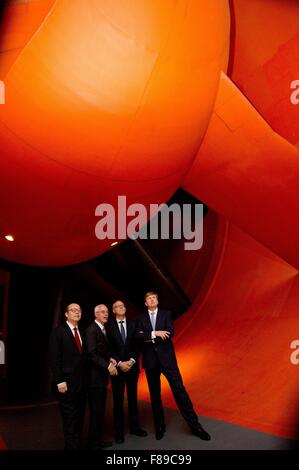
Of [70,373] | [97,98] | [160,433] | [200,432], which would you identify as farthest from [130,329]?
[97,98]

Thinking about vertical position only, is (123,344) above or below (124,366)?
above

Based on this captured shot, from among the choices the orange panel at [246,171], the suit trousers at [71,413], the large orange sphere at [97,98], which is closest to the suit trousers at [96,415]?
the suit trousers at [71,413]

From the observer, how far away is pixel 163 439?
11.6 ft

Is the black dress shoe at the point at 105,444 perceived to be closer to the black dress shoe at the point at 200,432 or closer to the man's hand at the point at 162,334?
the black dress shoe at the point at 200,432

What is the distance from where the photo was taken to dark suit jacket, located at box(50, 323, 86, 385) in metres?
3.28

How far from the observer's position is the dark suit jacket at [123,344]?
3.87 metres

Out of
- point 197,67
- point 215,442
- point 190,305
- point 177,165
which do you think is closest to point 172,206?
point 190,305

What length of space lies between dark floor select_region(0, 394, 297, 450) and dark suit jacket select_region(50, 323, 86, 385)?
26.4 inches

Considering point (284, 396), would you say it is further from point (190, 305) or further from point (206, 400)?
point (190, 305)

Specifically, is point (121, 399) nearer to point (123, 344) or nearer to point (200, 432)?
point (123, 344)

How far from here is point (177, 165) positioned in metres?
3.80

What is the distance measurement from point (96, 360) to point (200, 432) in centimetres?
105

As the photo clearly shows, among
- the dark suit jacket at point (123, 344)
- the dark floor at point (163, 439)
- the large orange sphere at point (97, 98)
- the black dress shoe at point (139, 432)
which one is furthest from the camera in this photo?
the dark suit jacket at point (123, 344)

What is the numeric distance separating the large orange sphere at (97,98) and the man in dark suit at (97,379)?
106 cm
